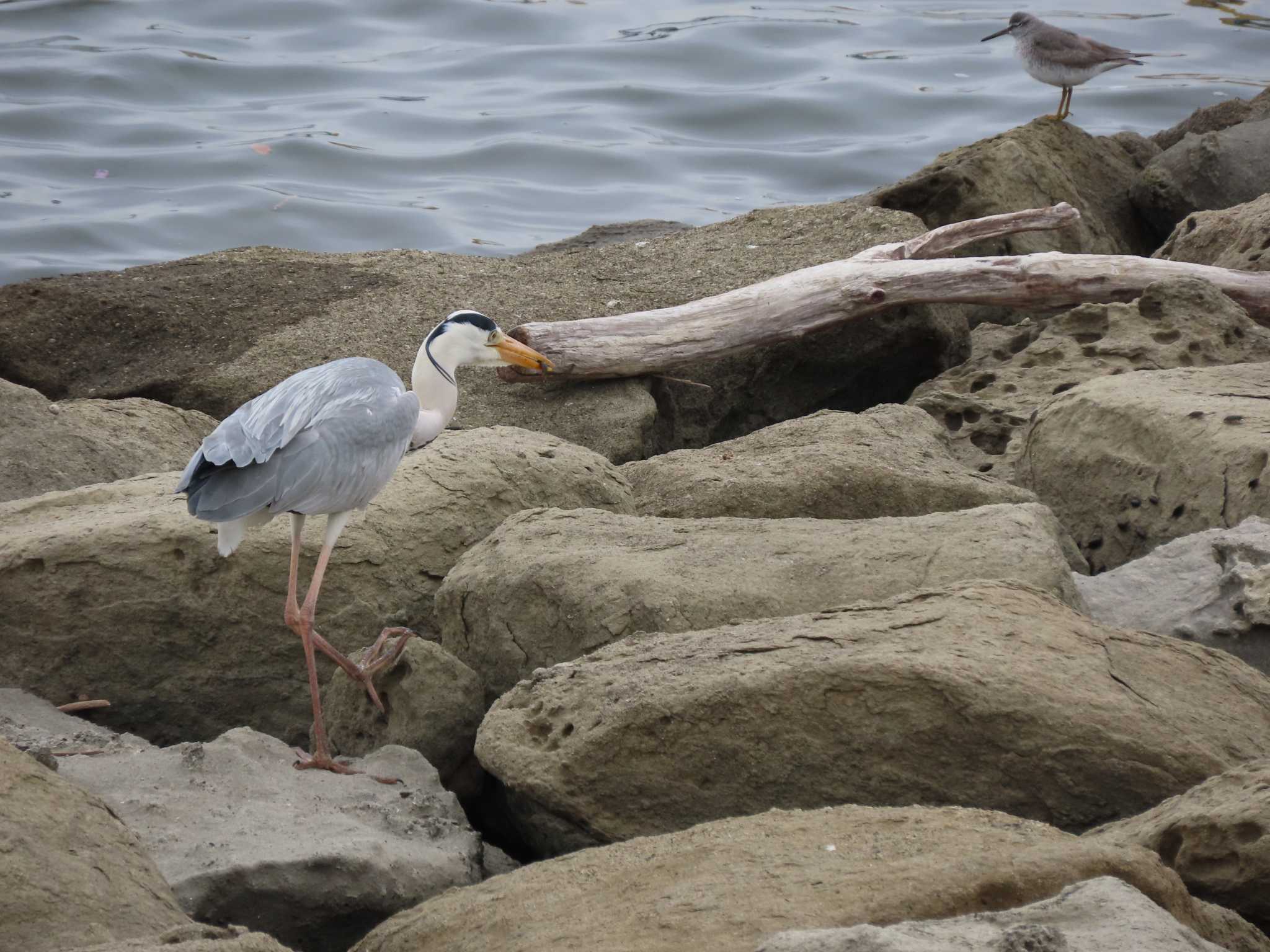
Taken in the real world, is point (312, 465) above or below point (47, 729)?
above

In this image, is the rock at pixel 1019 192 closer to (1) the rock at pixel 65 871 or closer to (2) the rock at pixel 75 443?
(2) the rock at pixel 75 443

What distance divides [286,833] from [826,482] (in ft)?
7.72

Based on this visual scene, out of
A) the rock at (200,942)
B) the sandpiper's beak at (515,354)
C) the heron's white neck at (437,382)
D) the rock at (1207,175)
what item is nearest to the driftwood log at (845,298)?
the sandpiper's beak at (515,354)

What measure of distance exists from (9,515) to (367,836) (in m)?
2.14

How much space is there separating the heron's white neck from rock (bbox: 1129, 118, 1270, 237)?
5.02m

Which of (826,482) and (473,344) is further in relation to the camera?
(473,344)

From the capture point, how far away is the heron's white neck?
17.9 ft

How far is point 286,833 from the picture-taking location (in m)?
3.52

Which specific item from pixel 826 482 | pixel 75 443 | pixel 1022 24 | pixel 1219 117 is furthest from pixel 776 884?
pixel 1022 24

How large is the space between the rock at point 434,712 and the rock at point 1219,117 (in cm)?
725

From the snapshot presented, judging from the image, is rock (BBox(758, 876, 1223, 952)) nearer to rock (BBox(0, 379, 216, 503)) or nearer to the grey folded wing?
the grey folded wing

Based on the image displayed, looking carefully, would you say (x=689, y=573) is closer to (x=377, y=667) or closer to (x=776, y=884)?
(x=377, y=667)

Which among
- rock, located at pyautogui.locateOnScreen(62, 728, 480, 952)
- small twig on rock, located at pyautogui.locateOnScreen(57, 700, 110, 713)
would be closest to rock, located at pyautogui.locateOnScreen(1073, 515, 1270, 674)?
rock, located at pyautogui.locateOnScreen(62, 728, 480, 952)

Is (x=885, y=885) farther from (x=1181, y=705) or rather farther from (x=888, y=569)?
(x=888, y=569)
